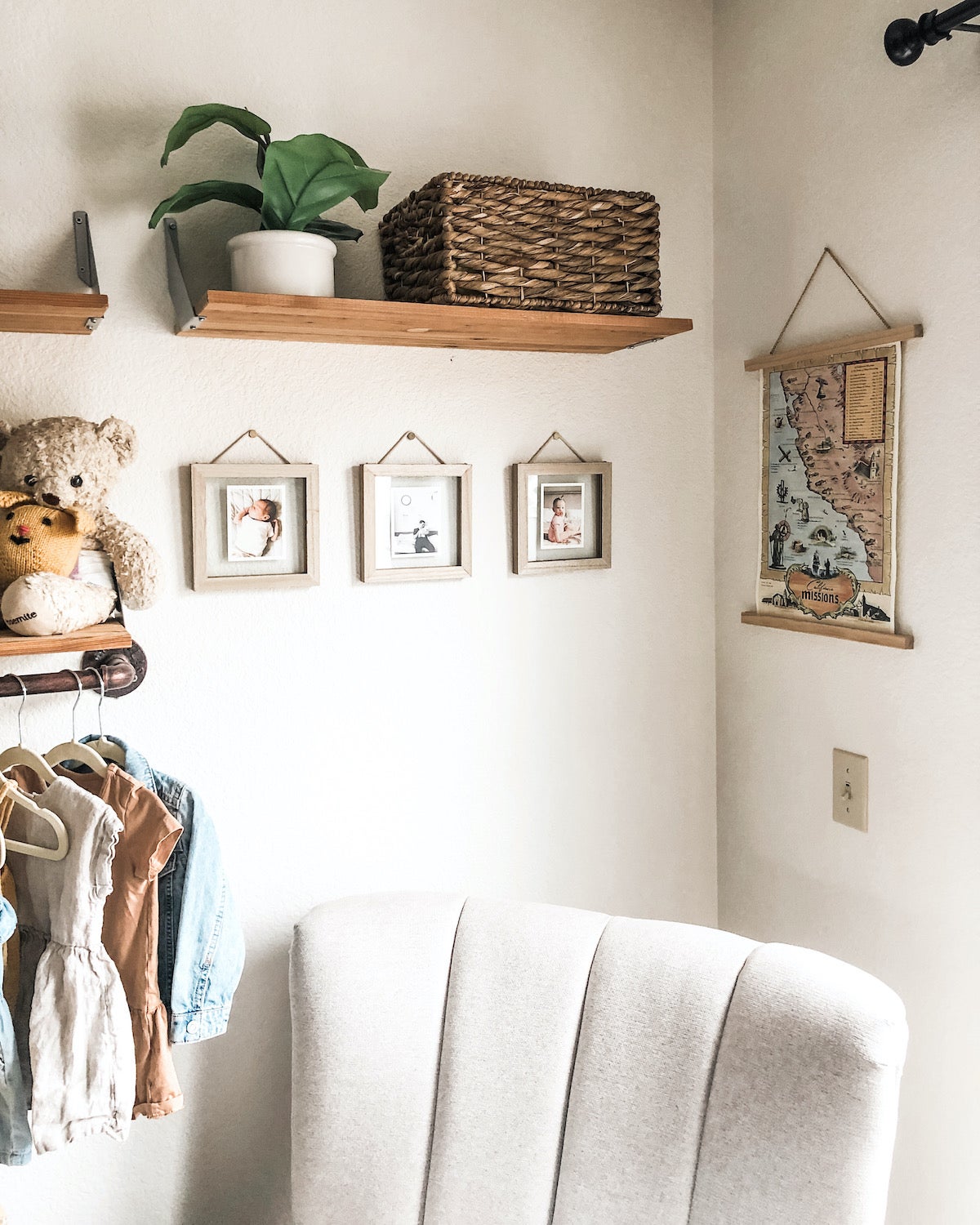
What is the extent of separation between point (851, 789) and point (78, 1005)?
1.14m

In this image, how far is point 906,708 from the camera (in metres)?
1.47

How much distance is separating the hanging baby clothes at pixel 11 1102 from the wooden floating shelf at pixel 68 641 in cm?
28

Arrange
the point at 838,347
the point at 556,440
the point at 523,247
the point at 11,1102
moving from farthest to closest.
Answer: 1. the point at 556,440
2. the point at 838,347
3. the point at 523,247
4. the point at 11,1102

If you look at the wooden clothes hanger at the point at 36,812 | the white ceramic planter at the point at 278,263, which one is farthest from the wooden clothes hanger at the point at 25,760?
the white ceramic planter at the point at 278,263

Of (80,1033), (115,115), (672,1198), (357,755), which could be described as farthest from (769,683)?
(115,115)

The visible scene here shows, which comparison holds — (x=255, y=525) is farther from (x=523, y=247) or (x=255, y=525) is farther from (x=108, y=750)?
(x=523, y=247)

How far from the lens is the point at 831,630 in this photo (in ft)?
5.16

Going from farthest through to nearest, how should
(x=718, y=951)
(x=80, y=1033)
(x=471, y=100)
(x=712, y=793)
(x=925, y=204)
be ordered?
(x=712, y=793) < (x=471, y=100) < (x=925, y=204) < (x=718, y=951) < (x=80, y=1033)

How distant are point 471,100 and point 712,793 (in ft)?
4.21

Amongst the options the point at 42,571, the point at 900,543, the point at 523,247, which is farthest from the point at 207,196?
the point at 900,543

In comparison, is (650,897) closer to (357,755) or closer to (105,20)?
(357,755)

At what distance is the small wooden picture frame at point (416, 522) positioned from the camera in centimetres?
153

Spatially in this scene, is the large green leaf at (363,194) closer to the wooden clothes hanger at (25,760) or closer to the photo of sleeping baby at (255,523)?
the photo of sleeping baby at (255,523)

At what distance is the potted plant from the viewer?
1243mm
